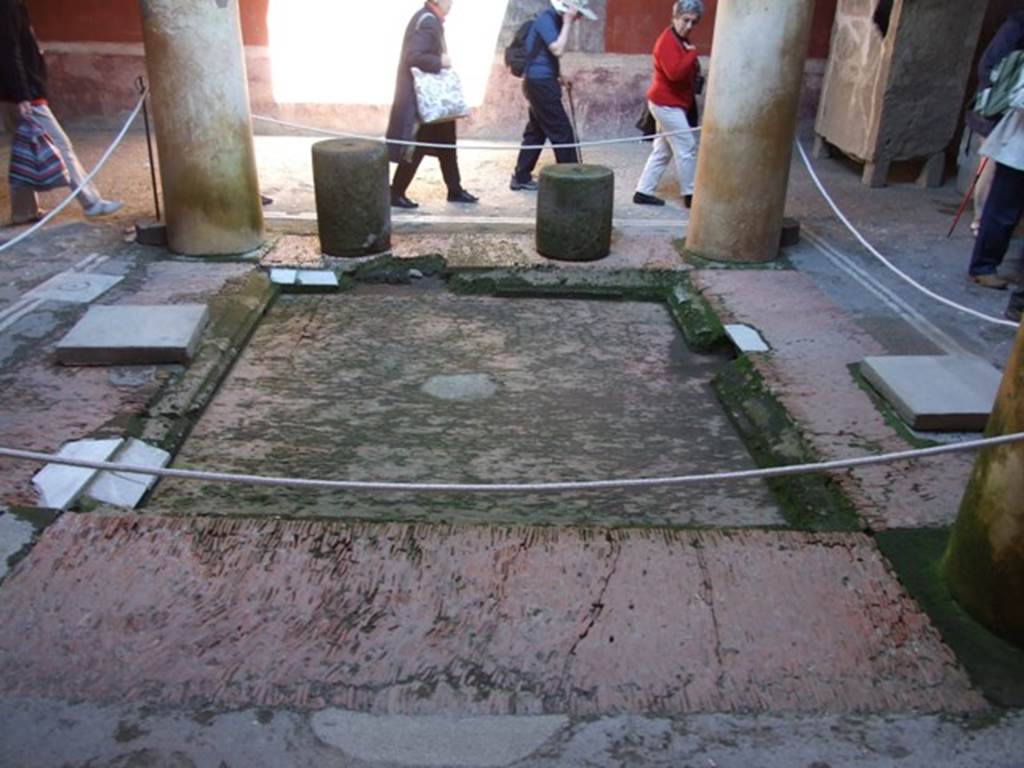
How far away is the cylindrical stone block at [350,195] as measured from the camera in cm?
598

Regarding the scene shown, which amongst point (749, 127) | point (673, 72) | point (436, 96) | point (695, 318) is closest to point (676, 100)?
point (673, 72)

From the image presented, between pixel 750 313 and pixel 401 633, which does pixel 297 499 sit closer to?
pixel 401 633

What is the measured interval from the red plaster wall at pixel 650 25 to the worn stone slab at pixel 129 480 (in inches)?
301

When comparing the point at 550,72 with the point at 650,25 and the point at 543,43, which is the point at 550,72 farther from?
the point at 650,25

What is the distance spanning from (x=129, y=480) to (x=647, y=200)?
518cm

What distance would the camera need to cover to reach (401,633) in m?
2.63

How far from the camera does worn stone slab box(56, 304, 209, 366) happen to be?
14.1ft

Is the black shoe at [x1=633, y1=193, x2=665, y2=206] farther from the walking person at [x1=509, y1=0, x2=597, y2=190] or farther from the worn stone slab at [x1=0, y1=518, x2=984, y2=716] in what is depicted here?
the worn stone slab at [x1=0, y1=518, x2=984, y2=716]

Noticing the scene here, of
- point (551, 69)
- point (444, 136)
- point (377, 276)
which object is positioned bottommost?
point (377, 276)

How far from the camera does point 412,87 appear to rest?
679cm

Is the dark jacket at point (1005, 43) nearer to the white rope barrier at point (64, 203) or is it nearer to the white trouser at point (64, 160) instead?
the white rope barrier at point (64, 203)

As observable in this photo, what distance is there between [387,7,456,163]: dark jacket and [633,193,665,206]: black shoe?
5.70 feet

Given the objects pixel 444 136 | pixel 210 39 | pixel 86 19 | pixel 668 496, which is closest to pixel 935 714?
pixel 668 496

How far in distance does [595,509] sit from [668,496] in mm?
323
